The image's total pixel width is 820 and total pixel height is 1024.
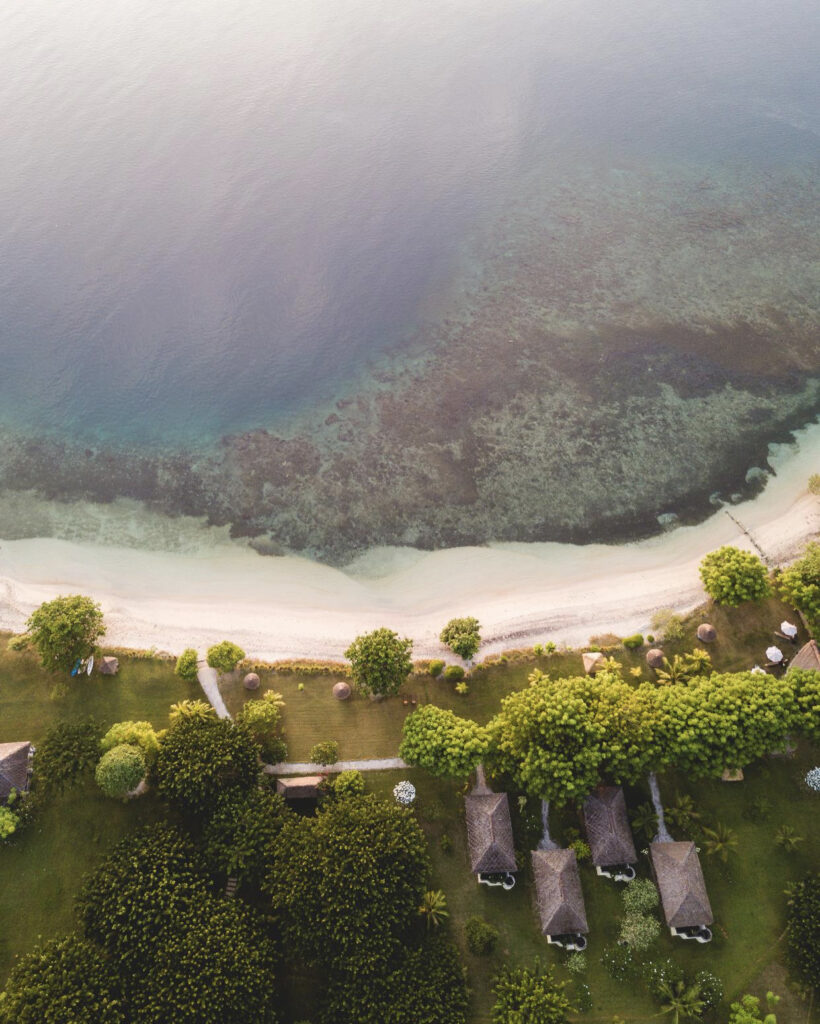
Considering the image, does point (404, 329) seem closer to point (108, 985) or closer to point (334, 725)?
point (334, 725)

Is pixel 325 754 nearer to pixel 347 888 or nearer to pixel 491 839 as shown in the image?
pixel 347 888

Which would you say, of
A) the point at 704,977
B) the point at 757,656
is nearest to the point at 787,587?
the point at 757,656


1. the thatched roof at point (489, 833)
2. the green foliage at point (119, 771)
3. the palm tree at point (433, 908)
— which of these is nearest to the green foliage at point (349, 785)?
the thatched roof at point (489, 833)

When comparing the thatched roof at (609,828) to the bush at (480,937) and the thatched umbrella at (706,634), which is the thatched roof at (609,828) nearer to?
→ the bush at (480,937)

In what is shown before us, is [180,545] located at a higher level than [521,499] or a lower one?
lower

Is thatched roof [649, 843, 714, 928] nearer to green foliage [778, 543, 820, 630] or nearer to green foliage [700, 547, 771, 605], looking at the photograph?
green foliage [700, 547, 771, 605]

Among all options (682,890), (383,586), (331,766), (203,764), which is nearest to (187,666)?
(203,764)

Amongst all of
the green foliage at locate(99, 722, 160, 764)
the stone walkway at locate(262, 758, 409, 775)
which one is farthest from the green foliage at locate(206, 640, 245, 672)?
the stone walkway at locate(262, 758, 409, 775)
